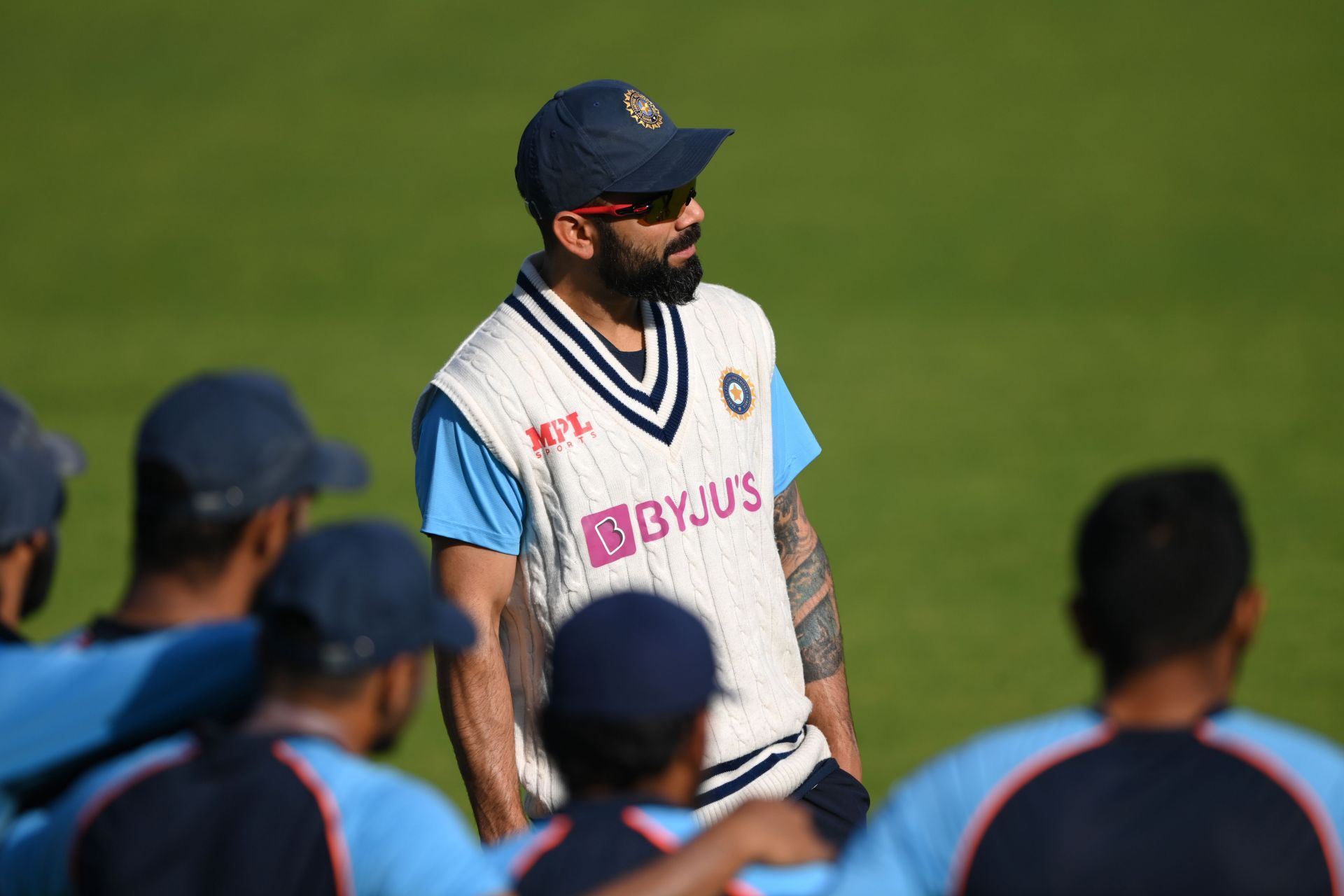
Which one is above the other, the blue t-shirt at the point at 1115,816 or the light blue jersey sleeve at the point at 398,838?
the light blue jersey sleeve at the point at 398,838

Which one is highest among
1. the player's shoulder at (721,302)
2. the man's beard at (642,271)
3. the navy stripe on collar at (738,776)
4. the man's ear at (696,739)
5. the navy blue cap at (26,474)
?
the man's beard at (642,271)

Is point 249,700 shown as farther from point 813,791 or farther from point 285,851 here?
point 813,791

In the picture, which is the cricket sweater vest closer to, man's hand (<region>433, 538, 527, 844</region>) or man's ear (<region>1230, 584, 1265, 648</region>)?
man's hand (<region>433, 538, 527, 844</region>)

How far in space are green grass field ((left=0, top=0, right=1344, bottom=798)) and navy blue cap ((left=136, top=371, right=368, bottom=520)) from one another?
17.2ft

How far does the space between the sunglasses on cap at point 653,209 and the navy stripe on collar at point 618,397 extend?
0.26m

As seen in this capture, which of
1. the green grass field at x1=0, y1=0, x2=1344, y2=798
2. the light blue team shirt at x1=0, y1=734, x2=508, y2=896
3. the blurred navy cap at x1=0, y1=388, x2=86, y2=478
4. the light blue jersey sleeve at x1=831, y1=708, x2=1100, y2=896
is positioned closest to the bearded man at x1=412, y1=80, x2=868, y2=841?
the blurred navy cap at x1=0, y1=388, x2=86, y2=478

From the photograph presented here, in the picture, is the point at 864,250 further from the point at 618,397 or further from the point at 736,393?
the point at 618,397

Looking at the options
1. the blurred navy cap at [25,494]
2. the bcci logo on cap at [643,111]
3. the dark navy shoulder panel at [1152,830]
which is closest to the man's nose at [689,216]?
the bcci logo on cap at [643,111]

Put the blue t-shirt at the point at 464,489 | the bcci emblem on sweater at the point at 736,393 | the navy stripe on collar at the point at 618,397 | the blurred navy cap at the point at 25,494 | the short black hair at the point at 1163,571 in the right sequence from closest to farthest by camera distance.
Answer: the short black hair at the point at 1163,571 → the blurred navy cap at the point at 25,494 → the blue t-shirt at the point at 464,489 → the navy stripe on collar at the point at 618,397 → the bcci emblem on sweater at the point at 736,393

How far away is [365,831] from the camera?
2.25 meters

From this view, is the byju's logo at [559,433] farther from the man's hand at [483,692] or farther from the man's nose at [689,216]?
the man's nose at [689,216]

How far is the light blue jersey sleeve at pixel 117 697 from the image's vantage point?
2.51 m

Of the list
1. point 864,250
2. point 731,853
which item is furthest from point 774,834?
point 864,250

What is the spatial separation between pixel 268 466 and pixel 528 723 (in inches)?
53.6
